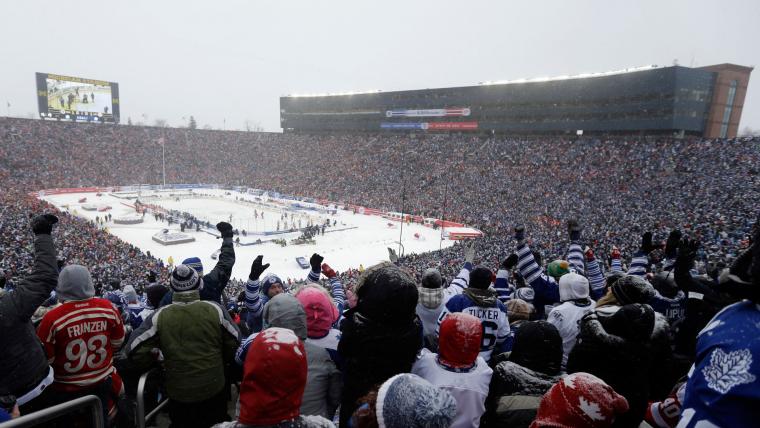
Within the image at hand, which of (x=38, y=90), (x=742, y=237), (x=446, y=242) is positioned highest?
(x=38, y=90)

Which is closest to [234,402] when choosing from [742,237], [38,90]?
[742,237]

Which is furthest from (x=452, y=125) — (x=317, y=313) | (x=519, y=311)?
(x=317, y=313)

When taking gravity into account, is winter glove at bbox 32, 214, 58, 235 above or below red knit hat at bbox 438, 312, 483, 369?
above

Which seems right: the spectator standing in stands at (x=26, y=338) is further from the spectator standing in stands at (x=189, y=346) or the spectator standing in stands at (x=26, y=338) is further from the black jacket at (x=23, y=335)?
the spectator standing in stands at (x=189, y=346)

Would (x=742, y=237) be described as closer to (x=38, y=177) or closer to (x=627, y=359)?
(x=627, y=359)

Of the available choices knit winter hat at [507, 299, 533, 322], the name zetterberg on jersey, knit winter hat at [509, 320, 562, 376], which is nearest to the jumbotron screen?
the name zetterberg on jersey

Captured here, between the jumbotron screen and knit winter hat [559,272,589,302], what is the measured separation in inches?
2815

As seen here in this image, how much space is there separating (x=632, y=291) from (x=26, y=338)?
4234mm

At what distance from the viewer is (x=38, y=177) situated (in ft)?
170

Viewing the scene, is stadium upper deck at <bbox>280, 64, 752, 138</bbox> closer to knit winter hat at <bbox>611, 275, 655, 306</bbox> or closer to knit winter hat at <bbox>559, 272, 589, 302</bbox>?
knit winter hat at <bbox>559, 272, 589, 302</bbox>

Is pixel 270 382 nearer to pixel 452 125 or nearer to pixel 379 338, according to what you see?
pixel 379 338

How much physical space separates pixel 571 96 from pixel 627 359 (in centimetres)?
5346

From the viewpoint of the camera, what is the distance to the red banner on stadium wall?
59.4 metres

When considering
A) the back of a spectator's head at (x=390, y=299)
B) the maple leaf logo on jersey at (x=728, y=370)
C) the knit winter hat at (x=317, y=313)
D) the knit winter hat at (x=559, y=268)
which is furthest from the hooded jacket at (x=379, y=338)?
the knit winter hat at (x=559, y=268)
